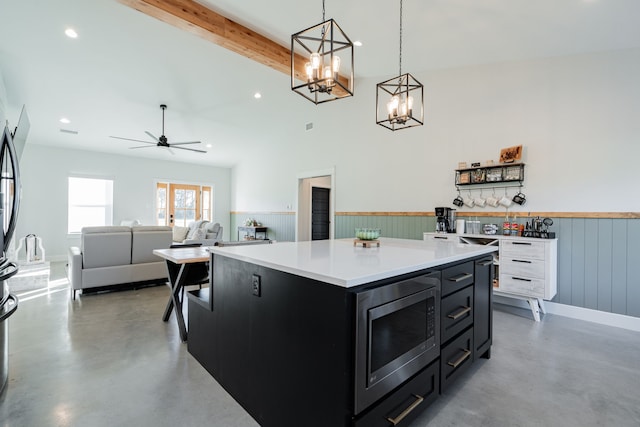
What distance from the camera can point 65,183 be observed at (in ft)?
22.8

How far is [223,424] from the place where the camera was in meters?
1.60

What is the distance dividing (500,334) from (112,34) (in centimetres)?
552

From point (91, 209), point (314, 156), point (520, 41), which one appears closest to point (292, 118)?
point (314, 156)

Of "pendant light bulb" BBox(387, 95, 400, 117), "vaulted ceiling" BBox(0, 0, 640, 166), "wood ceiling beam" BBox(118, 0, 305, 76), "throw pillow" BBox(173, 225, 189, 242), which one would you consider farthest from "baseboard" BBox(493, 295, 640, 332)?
"throw pillow" BBox(173, 225, 189, 242)

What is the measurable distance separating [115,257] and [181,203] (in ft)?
15.9

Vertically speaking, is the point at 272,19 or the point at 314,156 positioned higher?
the point at 272,19

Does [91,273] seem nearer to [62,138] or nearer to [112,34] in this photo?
[112,34]

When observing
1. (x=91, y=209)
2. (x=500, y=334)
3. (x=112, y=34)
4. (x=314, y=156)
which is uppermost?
(x=112, y=34)

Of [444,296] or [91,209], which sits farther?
[91,209]

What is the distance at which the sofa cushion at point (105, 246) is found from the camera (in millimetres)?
3938

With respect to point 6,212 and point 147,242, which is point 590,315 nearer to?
point 6,212

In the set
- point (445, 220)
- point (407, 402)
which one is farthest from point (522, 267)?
point (407, 402)

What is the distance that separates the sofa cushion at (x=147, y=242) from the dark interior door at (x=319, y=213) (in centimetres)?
355

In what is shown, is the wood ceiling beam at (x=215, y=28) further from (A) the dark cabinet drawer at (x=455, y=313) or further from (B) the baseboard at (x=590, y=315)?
(B) the baseboard at (x=590, y=315)
